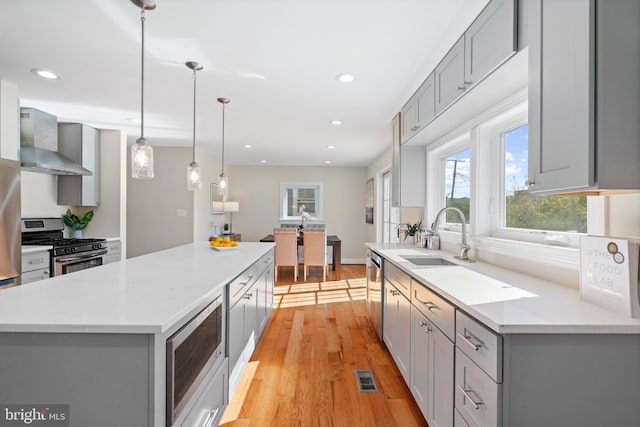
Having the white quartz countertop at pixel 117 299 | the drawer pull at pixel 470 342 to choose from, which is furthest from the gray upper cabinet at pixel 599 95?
the white quartz countertop at pixel 117 299

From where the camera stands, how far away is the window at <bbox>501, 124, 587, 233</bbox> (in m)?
1.81

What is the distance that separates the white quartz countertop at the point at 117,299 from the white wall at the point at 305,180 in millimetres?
5848

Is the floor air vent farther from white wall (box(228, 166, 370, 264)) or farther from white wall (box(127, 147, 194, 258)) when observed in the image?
white wall (box(228, 166, 370, 264))

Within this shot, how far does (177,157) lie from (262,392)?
488 centimetres

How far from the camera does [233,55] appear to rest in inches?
95.7

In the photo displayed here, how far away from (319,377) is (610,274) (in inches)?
75.6

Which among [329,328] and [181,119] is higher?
[181,119]

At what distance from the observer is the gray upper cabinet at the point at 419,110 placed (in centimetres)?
258

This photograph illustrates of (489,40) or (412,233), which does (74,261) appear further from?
(489,40)

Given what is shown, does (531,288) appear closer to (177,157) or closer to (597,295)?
(597,295)

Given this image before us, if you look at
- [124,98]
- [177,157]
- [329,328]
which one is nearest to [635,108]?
[329,328]

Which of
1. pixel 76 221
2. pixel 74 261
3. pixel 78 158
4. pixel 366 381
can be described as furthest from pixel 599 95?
pixel 76 221

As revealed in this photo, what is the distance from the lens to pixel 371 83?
291cm

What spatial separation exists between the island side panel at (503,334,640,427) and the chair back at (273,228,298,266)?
16.5 ft
